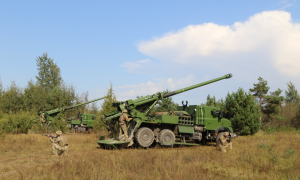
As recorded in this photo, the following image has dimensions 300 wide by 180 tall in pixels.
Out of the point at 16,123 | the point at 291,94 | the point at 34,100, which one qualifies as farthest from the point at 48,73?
the point at 291,94

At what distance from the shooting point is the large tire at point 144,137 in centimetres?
1303

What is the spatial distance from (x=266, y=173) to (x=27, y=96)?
28708 mm

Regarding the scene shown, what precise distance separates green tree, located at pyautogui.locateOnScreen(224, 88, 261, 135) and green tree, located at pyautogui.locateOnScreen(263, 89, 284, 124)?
687cm

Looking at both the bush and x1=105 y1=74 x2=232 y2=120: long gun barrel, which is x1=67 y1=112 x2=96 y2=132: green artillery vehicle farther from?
x1=105 y1=74 x2=232 y2=120: long gun barrel

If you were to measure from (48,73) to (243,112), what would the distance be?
37.2 meters

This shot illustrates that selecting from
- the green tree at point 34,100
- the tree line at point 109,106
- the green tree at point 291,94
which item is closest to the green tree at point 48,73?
the tree line at point 109,106

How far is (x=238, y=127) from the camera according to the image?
20.9 m

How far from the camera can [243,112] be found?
2058cm

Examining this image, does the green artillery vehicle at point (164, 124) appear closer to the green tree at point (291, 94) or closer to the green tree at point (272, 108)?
the green tree at point (272, 108)

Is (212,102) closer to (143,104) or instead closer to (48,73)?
(143,104)

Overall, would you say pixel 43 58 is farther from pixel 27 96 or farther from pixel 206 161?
pixel 206 161

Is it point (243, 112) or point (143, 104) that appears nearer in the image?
point (143, 104)

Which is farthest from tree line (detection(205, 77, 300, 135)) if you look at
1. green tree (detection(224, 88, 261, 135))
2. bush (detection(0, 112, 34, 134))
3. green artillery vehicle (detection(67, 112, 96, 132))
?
bush (detection(0, 112, 34, 134))

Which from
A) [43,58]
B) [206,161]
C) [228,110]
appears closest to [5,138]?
[206,161]
